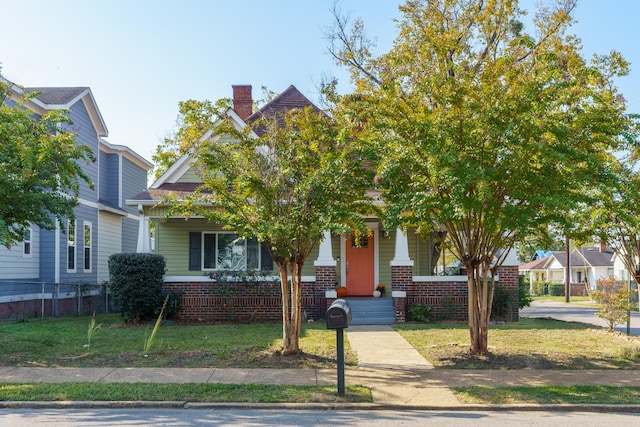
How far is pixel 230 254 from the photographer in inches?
772

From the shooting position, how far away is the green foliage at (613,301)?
15258 mm

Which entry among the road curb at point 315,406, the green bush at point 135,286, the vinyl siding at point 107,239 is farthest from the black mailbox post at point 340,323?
the vinyl siding at point 107,239

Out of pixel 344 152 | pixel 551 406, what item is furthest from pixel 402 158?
pixel 551 406

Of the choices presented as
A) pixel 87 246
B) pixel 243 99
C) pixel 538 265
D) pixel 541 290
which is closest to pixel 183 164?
pixel 243 99

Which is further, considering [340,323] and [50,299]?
[50,299]

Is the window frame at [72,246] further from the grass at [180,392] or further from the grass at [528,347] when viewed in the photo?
the grass at [180,392]

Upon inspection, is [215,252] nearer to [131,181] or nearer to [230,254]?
[230,254]

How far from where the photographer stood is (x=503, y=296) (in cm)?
1717

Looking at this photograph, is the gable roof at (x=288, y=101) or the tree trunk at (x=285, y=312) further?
→ the gable roof at (x=288, y=101)

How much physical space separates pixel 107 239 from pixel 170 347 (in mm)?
14597

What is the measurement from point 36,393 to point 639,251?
11508mm

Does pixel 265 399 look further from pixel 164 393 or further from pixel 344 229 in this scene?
pixel 344 229

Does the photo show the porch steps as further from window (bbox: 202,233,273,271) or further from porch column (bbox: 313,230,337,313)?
window (bbox: 202,233,273,271)

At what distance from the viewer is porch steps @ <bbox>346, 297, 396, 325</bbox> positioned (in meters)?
16.9
